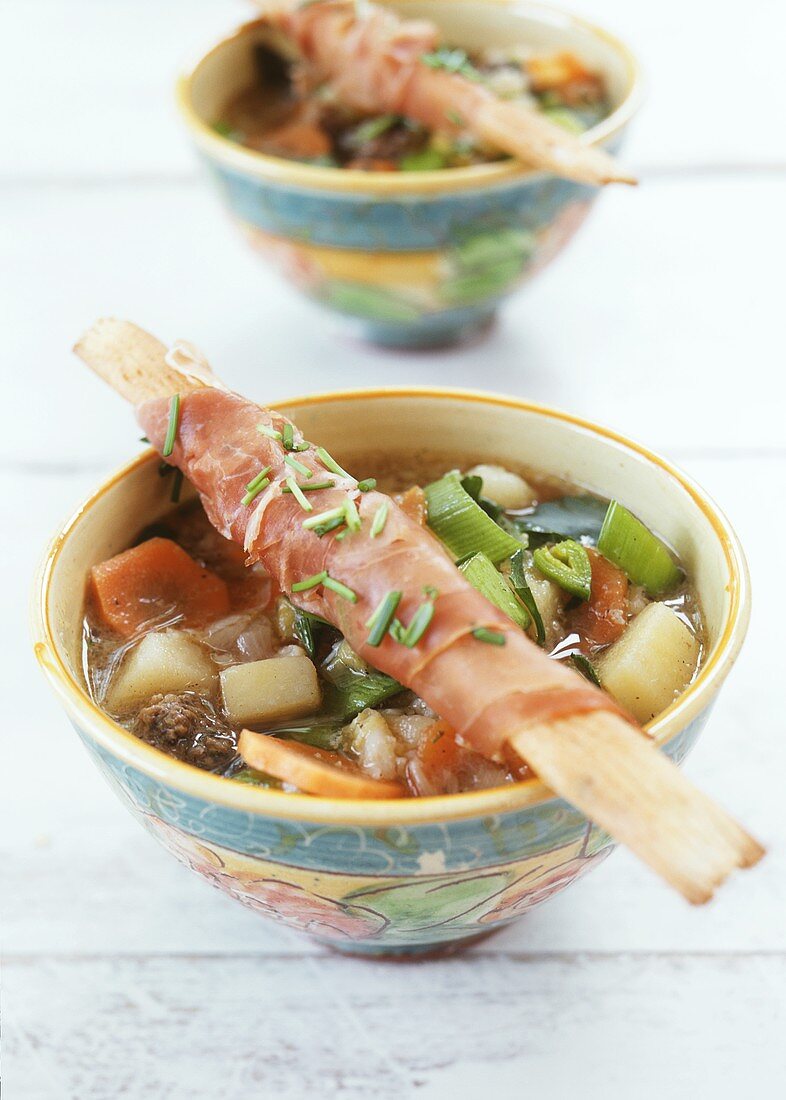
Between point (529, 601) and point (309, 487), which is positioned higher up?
point (309, 487)

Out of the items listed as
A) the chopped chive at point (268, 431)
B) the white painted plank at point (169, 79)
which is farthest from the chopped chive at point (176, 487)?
the white painted plank at point (169, 79)

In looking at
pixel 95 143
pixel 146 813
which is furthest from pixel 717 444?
pixel 95 143

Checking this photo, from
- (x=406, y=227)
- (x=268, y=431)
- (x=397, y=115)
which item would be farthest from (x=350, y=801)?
(x=397, y=115)

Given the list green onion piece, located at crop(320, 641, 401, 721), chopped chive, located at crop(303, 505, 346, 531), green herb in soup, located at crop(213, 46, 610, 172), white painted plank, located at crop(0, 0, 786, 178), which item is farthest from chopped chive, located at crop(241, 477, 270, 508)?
white painted plank, located at crop(0, 0, 786, 178)

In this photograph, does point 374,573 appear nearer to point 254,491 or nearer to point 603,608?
point 254,491

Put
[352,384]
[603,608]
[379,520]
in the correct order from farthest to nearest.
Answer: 1. [352,384]
2. [603,608]
3. [379,520]

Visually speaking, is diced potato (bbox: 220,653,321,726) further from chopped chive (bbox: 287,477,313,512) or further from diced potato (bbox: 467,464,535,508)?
diced potato (bbox: 467,464,535,508)
